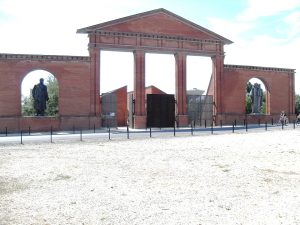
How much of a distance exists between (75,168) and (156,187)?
3.82m

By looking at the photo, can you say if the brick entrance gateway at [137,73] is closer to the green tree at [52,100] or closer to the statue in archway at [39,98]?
the statue in archway at [39,98]

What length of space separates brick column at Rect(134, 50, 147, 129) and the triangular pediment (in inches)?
89.0

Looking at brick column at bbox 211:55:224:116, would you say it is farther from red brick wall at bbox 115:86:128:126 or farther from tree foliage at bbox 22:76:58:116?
tree foliage at bbox 22:76:58:116

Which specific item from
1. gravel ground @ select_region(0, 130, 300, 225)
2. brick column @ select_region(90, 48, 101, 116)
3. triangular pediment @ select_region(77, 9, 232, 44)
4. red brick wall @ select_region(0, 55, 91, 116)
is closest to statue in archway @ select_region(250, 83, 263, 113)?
triangular pediment @ select_region(77, 9, 232, 44)

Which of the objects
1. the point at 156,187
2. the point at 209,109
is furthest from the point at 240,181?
the point at 209,109

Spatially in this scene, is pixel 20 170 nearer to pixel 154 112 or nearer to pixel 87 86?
pixel 87 86

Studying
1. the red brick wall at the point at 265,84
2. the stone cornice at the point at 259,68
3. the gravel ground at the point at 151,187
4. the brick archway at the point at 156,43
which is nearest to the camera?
the gravel ground at the point at 151,187

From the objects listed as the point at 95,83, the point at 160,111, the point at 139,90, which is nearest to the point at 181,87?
the point at 160,111

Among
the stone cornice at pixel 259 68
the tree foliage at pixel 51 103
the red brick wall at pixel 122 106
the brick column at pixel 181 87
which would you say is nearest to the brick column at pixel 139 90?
the brick column at pixel 181 87

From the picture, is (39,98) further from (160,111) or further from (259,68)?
(259,68)

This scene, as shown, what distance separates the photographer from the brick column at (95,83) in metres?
32.6

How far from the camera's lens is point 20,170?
39.7 feet

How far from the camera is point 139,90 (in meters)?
34.2

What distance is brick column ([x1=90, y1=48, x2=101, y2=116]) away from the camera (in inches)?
1282
